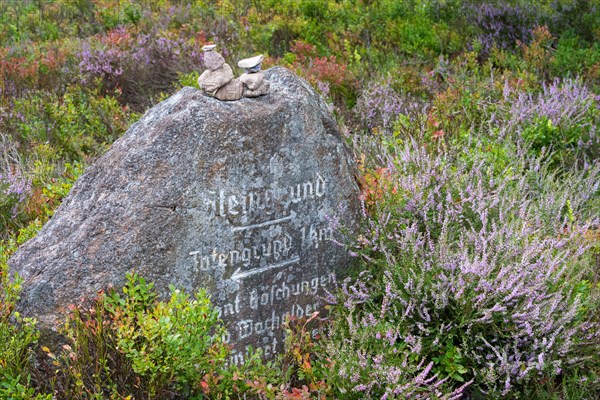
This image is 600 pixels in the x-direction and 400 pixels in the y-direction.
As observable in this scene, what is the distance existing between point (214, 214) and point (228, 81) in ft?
2.29

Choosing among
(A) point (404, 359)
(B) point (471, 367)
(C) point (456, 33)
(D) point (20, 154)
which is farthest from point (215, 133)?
(C) point (456, 33)

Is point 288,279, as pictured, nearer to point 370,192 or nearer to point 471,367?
point 370,192

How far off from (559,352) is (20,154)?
4602mm

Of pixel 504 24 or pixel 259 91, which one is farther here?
pixel 504 24

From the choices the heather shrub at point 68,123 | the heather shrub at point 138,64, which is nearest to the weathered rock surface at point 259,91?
the heather shrub at point 68,123

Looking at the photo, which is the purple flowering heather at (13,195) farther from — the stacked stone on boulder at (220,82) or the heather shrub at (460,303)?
the heather shrub at (460,303)

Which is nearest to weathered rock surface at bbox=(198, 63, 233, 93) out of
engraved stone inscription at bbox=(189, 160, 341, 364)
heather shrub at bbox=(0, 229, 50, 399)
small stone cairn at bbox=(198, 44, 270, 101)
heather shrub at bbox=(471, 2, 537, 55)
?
small stone cairn at bbox=(198, 44, 270, 101)

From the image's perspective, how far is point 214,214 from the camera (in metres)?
3.46

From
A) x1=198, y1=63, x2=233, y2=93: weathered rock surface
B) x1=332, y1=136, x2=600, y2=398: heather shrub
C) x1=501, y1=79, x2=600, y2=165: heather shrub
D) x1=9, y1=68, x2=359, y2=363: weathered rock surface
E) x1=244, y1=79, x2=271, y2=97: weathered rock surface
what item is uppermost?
x1=198, y1=63, x2=233, y2=93: weathered rock surface

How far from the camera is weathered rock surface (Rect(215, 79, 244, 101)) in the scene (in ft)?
11.8

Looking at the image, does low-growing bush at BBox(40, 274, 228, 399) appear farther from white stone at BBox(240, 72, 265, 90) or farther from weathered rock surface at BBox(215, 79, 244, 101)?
white stone at BBox(240, 72, 265, 90)

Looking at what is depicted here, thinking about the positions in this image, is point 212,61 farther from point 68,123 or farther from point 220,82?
point 68,123

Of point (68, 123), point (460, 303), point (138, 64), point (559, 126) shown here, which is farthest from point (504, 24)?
point (460, 303)

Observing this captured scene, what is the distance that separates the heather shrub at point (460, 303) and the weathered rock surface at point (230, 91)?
0.98 metres
